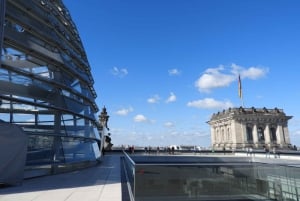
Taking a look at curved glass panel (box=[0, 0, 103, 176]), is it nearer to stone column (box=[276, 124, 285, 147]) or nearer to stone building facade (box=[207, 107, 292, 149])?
stone building facade (box=[207, 107, 292, 149])

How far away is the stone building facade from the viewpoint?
81.9 m

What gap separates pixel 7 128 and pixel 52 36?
26.1 ft

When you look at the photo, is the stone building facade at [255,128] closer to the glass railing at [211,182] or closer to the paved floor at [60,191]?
the paved floor at [60,191]

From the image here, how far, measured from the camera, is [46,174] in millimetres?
16688

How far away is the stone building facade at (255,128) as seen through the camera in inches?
3223

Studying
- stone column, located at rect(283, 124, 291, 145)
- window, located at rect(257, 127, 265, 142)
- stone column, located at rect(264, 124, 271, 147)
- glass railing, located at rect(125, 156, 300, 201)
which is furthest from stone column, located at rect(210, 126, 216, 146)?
glass railing, located at rect(125, 156, 300, 201)

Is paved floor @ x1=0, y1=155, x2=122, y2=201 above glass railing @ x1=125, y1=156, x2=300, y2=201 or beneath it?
beneath

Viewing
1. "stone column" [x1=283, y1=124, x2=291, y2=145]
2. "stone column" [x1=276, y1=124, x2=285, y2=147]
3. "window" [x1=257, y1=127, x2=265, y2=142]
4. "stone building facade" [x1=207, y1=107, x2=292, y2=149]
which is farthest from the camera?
"stone column" [x1=283, y1=124, x2=291, y2=145]

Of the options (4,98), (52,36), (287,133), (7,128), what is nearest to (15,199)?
(7,128)

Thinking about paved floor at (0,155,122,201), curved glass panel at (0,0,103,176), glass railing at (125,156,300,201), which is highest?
curved glass panel at (0,0,103,176)

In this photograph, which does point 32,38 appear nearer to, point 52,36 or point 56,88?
point 52,36

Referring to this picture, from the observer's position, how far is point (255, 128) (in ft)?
274

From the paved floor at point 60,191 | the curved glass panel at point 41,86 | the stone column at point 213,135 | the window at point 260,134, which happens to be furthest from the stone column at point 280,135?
the paved floor at point 60,191

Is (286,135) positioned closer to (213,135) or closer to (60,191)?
(213,135)
